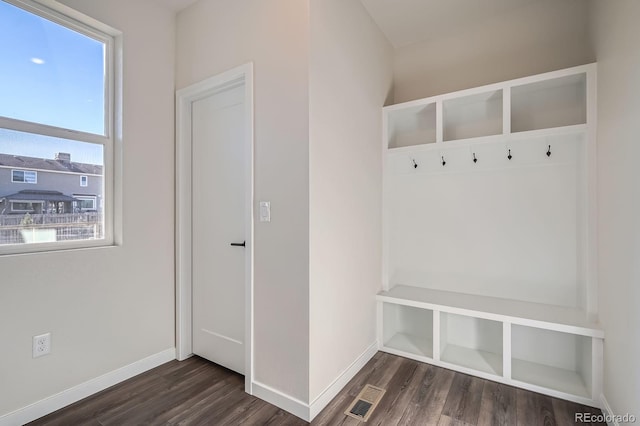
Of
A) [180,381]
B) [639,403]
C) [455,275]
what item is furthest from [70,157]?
[639,403]

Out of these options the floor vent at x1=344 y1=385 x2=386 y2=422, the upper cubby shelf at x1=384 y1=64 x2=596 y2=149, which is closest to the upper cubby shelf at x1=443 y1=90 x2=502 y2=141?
the upper cubby shelf at x1=384 y1=64 x2=596 y2=149

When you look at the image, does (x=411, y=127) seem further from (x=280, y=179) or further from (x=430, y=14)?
(x=280, y=179)

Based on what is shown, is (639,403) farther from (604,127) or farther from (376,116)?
(376,116)

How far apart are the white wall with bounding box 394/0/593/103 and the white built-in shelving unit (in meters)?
0.25

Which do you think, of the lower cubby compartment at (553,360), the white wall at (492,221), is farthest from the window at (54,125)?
the lower cubby compartment at (553,360)

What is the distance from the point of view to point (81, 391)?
1.96 meters

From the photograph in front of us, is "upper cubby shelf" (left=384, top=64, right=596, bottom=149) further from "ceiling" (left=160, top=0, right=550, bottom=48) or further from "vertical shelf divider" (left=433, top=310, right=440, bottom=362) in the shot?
"vertical shelf divider" (left=433, top=310, right=440, bottom=362)

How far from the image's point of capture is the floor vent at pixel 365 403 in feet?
5.98

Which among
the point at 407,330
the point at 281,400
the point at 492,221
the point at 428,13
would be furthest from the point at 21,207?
the point at 492,221

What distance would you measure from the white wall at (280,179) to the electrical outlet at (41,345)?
1.23 m

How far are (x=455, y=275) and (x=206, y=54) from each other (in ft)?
9.01

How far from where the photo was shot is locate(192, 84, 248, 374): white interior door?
226 cm

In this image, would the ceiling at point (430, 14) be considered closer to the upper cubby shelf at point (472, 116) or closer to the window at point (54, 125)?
the upper cubby shelf at point (472, 116)

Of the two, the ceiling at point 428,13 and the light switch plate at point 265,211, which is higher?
the ceiling at point 428,13
